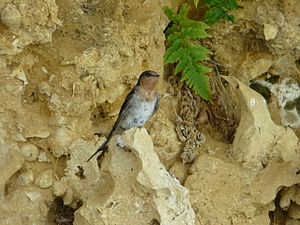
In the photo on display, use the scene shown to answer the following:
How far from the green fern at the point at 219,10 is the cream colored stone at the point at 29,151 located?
60.8 inches

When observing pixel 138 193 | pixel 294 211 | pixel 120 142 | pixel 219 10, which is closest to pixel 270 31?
pixel 219 10

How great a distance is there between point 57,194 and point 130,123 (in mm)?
671

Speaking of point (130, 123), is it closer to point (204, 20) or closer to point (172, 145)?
point (172, 145)

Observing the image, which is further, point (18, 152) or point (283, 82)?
point (283, 82)

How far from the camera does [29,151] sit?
5023 mm

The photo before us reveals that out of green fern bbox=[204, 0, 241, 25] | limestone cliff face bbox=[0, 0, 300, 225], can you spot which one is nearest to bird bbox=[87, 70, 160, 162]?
limestone cliff face bbox=[0, 0, 300, 225]

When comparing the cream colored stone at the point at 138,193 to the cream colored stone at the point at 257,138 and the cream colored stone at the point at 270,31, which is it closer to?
the cream colored stone at the point at 257,138

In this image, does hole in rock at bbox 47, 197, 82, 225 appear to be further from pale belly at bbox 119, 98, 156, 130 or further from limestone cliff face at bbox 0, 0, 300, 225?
pale belly at bbox 119, 98, 156, 130

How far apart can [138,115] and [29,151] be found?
0.75 meters

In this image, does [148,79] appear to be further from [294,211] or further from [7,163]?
[294,211]

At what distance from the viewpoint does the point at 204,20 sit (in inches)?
226

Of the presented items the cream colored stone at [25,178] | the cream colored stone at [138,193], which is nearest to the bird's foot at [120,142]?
the cream colored stone at [138,193]

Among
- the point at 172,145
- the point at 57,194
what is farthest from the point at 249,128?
the point at 57,194

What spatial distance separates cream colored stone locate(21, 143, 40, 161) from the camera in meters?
5.00
